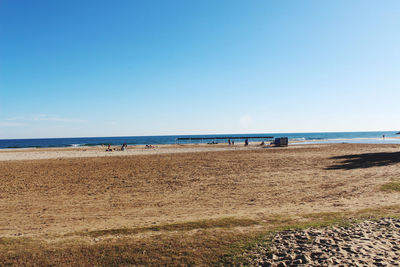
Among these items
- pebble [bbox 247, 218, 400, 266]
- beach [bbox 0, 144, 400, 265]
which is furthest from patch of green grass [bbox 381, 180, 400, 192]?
pebble [bbox 247, 218, 400, 266]

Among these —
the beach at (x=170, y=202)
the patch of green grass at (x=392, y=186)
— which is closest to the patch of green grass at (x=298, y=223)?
the beach at (x=170, y=202)

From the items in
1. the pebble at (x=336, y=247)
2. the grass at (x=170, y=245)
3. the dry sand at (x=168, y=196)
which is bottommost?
the dry sand at (x=168, y=196)

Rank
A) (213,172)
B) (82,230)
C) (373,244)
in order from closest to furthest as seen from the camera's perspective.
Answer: (373,244), (82,230), (213,172)

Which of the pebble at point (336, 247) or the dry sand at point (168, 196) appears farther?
the dry sand at point (168, 196)

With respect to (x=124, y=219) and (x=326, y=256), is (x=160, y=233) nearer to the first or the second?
(x=124, y=219)

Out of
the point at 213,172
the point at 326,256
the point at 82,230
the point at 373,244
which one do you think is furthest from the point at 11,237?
the point at 213,172

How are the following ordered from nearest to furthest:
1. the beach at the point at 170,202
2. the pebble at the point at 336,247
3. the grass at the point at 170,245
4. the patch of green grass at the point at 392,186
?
the pebble at the point at 336,247 → the grass at the point at 170,245 → the beach at the point at 170,202 → the patch of green grass at the point at 392,186

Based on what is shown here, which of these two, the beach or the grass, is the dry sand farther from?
the grass

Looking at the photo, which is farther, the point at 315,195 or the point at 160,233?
the point at 315,195

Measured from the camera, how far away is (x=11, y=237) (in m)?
6.72

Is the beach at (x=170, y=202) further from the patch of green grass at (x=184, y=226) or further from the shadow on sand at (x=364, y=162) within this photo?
the shadow on sand at (x=364, y=162)

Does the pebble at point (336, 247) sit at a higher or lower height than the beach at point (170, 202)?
higher

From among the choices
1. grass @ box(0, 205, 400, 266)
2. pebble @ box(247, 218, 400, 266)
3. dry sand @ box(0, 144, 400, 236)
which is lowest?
dry sand @ box(0, 144, 400, 236)

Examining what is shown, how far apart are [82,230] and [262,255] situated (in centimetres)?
486
